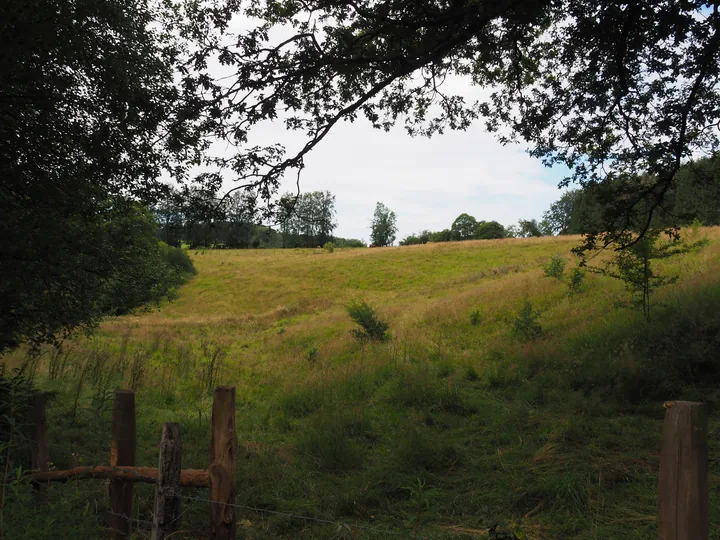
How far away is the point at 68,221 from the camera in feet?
23.0

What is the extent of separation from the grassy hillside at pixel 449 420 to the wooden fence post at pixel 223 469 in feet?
3.03

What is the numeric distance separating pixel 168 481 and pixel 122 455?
1.02 m

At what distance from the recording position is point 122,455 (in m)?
4.14

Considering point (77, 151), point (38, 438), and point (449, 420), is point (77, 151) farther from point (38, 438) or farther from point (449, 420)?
point (449, 420)

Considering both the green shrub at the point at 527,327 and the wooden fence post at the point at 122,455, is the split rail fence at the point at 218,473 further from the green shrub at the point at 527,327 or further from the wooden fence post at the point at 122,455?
the green shrub at the point at 527,327

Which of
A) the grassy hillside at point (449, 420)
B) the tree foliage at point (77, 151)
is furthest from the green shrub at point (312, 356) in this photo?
the tree foliage at point (77, 151)

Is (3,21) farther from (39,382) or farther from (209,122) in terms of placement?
(39,382)

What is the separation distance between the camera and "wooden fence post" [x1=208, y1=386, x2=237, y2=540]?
3480 mm

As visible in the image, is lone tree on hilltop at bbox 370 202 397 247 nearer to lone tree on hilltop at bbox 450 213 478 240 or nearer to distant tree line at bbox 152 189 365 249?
lone tree on hilltop at bbox 450 213 478 240

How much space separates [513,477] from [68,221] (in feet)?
23.1

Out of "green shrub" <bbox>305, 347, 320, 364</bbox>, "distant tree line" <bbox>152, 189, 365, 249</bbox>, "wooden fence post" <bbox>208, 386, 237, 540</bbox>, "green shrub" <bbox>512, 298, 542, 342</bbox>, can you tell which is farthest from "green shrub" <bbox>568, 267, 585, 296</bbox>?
"wooden fence post" <bbox>208, 386, 237, 540</bbox>

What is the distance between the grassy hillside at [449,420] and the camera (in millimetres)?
4641

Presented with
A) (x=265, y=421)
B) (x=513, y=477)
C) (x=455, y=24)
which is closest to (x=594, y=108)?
(x=455, y=24)

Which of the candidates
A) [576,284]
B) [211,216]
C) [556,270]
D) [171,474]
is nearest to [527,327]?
[576,284]
